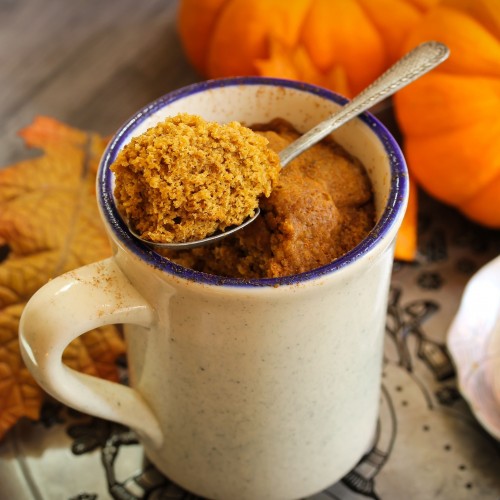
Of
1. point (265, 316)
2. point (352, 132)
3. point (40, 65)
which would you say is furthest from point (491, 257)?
point (40, 65)

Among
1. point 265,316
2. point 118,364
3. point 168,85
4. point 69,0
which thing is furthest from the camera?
point 69,0

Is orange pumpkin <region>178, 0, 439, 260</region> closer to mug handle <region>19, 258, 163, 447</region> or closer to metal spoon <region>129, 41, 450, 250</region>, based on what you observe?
metal spoon <region>129, 41, 450, 250</region>

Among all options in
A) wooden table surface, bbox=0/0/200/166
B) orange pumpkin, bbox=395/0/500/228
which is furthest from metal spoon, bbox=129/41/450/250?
wooden table surface, bbox=0/0/200/166

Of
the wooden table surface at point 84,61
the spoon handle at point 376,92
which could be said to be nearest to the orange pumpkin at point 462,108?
the spoon handle at point 376,92

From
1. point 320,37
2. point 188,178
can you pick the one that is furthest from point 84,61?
point 188,178

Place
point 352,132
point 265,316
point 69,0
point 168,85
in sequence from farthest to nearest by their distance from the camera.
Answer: point 69,0 → point 168,85 → point 352,132 → point 265,316

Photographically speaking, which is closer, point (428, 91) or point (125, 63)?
point (428, 91)

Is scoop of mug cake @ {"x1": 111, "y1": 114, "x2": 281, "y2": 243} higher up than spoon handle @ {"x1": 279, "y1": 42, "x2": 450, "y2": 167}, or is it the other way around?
scoop of mug cake @ {"x1": 111, "y1": 114, "x2": 281, "y2": 243}

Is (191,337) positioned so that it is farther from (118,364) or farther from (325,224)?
(118,364)

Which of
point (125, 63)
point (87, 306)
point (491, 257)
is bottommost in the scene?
point (491, 257)
